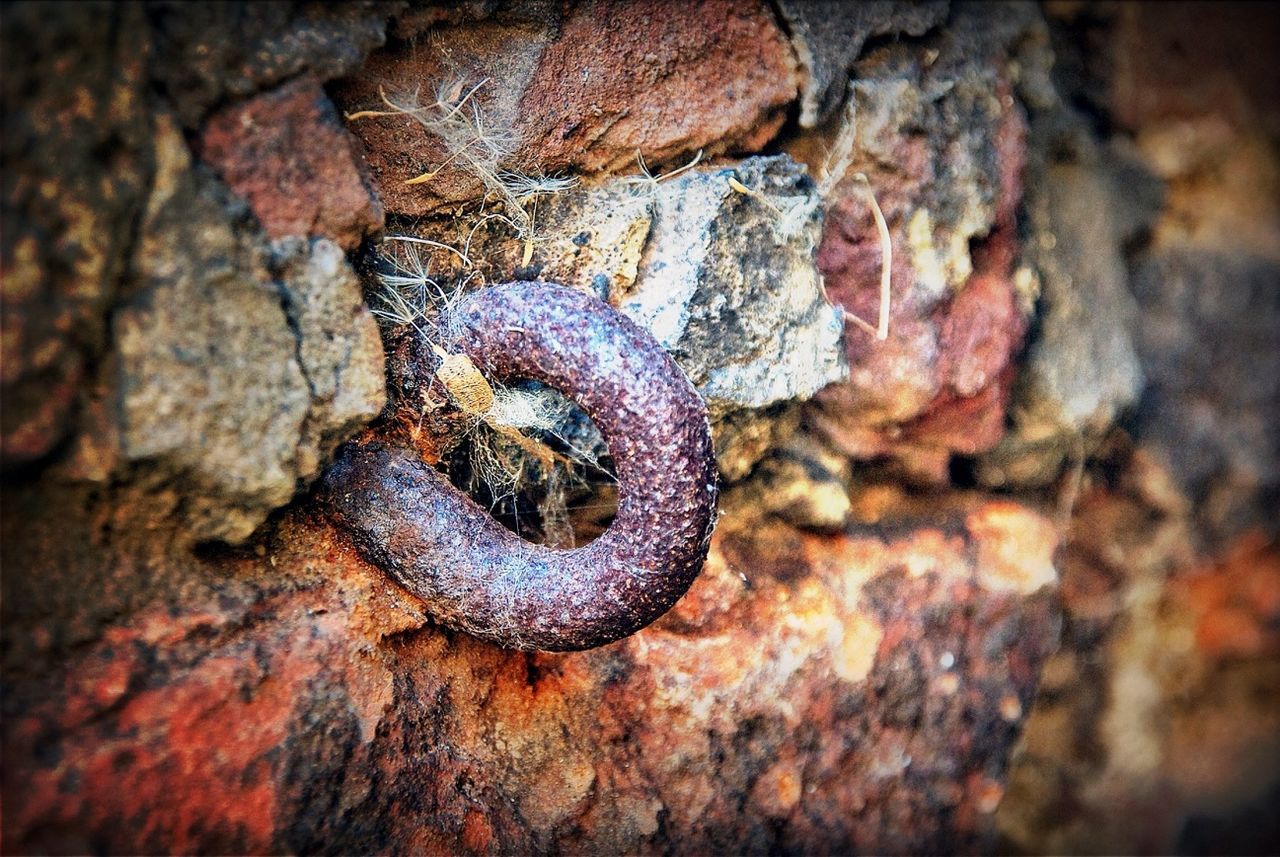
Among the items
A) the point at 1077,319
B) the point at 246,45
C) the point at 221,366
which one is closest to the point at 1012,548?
the point at 1077,319

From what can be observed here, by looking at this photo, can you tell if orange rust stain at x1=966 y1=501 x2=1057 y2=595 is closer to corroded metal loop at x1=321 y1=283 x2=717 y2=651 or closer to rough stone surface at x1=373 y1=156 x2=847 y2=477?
rough stone surface at x1=373 y1=156 x2=847 y2=477

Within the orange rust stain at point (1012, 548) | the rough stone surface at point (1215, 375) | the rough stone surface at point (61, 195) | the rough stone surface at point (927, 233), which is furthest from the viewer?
the rough stone surface at point (1215, 375)

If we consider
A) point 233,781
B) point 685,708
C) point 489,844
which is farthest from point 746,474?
point 233,781

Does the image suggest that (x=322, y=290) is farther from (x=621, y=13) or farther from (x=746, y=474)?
(x=746, y=474)

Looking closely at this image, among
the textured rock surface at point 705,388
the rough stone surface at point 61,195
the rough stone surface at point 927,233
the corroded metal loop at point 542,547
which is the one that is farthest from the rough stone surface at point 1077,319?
the rough stone surface at point 61,195

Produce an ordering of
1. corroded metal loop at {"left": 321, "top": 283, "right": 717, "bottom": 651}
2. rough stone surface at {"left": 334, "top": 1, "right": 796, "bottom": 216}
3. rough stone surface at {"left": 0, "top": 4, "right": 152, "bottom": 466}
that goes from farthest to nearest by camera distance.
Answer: rough stone surface at {"left": 334, "top": 1, "right": 796, "bottom": 216} → corroded metal loop at {"left": 321, "top": 283, "right": 717, "bottom": 651} → rough stone surface at {"left": 0, "top": 4, "right": 152, "bottom": 466}

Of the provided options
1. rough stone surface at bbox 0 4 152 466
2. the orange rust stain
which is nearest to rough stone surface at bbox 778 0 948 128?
the orange rust stain

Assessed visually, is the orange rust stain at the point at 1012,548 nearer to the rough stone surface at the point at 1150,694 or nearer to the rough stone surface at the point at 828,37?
the rough stone surface at the point at 1150,694
